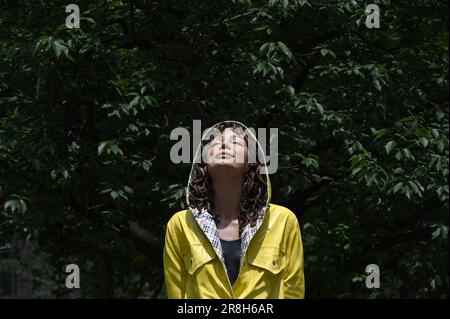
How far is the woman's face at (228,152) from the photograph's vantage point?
189 inches

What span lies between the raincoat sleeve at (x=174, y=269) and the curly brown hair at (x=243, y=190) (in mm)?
211

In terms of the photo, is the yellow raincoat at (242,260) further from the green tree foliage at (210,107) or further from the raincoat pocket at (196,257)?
the green tree foliage at (210,107)

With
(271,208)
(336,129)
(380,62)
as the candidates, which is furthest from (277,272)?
(380,62)

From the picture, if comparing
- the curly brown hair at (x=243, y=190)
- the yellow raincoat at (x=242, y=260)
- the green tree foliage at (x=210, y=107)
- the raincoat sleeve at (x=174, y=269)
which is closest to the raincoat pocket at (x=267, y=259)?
the yellow raincoat at (x=242, y=260)

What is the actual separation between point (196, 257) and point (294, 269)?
0.47 metres

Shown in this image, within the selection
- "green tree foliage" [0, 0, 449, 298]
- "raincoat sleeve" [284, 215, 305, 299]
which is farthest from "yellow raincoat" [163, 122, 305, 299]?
"green tree foliage" [0, 0, 449, 298]

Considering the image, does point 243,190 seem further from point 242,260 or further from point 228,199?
point 242,260

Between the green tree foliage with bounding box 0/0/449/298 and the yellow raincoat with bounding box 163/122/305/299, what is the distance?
3708 mm

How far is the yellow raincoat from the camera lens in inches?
182

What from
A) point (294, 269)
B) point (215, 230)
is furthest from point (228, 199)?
point (294, 269)

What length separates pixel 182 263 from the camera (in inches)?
186

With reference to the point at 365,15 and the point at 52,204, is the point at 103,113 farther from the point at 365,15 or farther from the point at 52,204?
the point at 365,15

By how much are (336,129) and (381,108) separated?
48cm

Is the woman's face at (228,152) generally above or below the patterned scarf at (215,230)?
above
